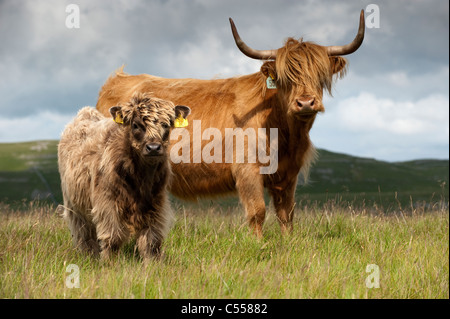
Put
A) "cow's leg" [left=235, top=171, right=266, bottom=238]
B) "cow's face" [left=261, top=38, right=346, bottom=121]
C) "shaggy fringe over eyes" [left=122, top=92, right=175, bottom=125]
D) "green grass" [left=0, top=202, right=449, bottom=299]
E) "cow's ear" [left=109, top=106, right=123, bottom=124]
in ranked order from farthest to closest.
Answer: "cow's leg" [left=235, top=171, right=266, bottom=238]
"cow's face" [left=261, top=38, right=346, bottom=121]
"cow's ear" [left=109, top=106, right=123, bottom=124]
"shaggy fringe over eyes" [left=122, top=92, right=175, bottom=125]
"green grass" [left=0, top=202, right=449, bottom=299]

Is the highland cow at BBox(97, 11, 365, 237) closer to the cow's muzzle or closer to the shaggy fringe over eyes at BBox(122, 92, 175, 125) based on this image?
the shaggy fringe over eyes at BBox(122, 92, 175, 125)

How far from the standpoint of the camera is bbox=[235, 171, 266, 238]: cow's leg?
5.86 m

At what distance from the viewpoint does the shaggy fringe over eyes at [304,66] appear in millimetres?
5590

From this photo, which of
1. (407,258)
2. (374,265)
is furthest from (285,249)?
(407,258)

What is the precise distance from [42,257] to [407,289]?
3359mm

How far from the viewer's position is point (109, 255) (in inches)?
186

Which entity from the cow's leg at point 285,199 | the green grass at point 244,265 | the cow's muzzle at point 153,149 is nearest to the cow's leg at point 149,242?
the green grass at point 244,265

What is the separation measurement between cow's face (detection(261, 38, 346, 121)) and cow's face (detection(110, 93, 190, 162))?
5.14 ft

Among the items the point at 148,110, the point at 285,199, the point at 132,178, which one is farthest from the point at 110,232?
the point at 285,199

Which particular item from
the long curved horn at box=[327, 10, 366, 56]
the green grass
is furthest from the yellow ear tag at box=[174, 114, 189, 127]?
the long curved horn at box=[327, 10, 366, 56]

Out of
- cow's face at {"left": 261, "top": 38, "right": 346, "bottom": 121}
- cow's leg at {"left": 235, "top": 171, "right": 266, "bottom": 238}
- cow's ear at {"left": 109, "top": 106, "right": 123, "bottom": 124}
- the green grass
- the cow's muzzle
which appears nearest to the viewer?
the green grass

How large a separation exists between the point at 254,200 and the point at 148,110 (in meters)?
1.99
